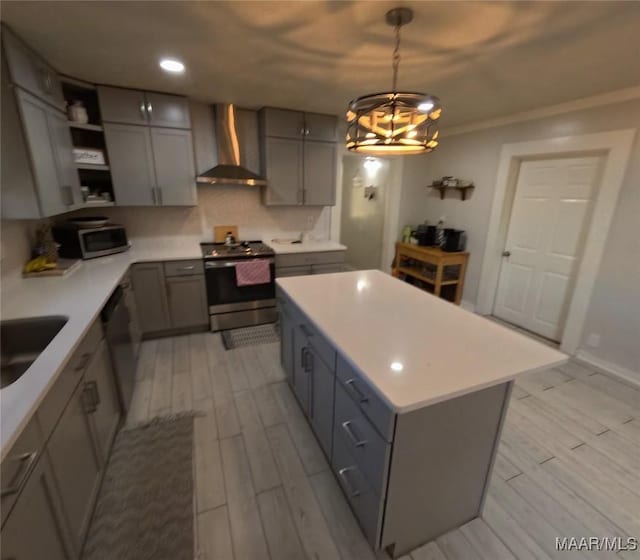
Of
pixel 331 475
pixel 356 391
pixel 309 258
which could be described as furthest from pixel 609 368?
pixel 309 258

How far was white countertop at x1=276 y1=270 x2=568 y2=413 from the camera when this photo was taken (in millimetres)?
1096

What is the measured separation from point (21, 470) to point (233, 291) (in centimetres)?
251

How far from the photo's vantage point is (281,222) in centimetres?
399

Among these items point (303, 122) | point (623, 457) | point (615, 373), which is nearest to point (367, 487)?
point (623, 457)

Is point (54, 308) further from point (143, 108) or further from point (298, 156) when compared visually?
point (298, 156)

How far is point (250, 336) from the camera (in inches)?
132

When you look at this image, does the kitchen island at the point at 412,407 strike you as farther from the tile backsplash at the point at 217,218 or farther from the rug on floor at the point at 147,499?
the tile backsplash at the point at 217,218

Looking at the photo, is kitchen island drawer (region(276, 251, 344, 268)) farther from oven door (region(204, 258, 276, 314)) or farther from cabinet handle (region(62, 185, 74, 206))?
cabinet handle (region(62, 185, 74, 206))

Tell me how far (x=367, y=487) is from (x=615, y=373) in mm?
2849

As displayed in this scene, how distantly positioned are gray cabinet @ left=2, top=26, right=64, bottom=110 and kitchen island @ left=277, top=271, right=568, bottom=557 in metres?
2.21

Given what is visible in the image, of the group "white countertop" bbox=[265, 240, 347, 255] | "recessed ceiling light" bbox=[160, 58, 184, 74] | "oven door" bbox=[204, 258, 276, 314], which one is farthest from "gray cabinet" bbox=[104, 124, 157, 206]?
"white countertop" bbox=[265, 240, 347, 255]

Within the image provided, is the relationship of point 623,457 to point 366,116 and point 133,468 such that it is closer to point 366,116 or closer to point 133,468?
point 366,116

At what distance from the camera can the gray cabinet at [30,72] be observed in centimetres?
176

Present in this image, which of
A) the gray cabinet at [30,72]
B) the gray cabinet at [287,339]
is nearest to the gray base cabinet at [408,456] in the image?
the gray cabinet at [287,339]
